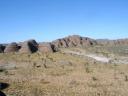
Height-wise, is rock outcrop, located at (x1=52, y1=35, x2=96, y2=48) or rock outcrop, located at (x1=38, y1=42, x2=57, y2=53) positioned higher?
rock outcrop, located at (x1=52, y1=35, x2=96, y2=48)

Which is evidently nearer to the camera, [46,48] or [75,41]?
[46,48]

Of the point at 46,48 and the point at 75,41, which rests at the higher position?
the point at 75,41

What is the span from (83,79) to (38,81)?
5.15 m

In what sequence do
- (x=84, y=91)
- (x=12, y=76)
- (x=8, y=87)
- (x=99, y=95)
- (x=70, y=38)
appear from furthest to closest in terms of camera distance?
1. (x=70, y=38)
2. (x=12, y=76)
3. (x=8, y=87)
4. (x=84, y=91)
5. (x=99, y=95)

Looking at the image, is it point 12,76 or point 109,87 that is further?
point 12,76

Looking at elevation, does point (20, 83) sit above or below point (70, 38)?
below

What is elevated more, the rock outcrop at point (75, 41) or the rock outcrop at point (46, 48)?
the rock outcrop at point (75, 41)

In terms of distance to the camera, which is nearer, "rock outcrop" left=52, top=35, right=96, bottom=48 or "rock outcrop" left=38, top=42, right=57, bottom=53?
"rock outcrop" left=38, top=42, right=57, bottom=53

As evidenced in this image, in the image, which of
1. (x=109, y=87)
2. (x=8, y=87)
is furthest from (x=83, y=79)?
(x=8, y=87)

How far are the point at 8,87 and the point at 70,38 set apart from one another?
11304 centimetres

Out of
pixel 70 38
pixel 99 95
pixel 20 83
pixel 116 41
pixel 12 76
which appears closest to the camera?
pixel 99 95

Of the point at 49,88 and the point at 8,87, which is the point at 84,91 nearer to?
the point at 49,88

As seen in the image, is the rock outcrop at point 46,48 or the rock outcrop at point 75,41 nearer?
the rock outcrop at point 46,48

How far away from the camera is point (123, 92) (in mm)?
22547
